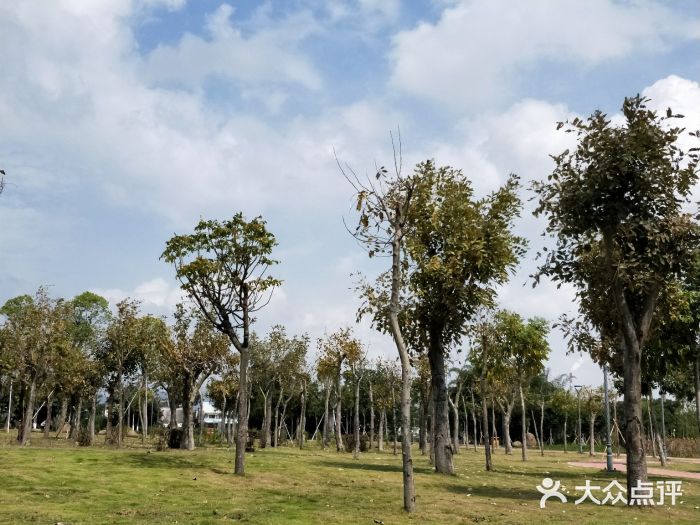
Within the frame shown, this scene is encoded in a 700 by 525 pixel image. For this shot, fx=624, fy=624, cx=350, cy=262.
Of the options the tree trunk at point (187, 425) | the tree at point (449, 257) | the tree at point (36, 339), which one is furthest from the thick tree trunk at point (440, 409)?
the tree at point (36, 339)

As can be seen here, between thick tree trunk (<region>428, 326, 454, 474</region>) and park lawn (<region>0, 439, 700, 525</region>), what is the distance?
1.79m

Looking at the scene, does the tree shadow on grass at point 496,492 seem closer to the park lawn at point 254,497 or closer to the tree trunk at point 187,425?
the park lawn at point 254,497

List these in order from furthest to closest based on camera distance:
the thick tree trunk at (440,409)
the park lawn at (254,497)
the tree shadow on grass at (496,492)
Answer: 1. the thick tree trunk at (440,409)
2. the tree shadow on grass at (496,492)
3. the park lawn at (254,497)

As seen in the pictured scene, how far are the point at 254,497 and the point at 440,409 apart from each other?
40.7 ft

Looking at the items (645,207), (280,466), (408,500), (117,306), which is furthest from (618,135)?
(117,306)

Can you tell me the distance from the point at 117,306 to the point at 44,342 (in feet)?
16.4

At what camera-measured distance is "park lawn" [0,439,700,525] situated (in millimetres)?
14414

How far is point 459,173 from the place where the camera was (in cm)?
3020

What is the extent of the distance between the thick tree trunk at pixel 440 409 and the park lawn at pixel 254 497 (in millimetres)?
1789

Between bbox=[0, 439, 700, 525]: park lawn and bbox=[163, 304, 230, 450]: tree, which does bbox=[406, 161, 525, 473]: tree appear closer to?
bbox=[0, 439, 700, 525]: park lawn

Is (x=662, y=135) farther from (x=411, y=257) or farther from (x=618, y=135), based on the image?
(x=411, y=257)

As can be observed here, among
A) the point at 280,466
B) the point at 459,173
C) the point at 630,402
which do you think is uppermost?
the point at 459,173

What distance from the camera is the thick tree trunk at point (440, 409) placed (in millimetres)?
27641

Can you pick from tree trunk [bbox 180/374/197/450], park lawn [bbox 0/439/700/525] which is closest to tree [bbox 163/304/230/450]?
tree trunk [bbox 180/374/197/450]
